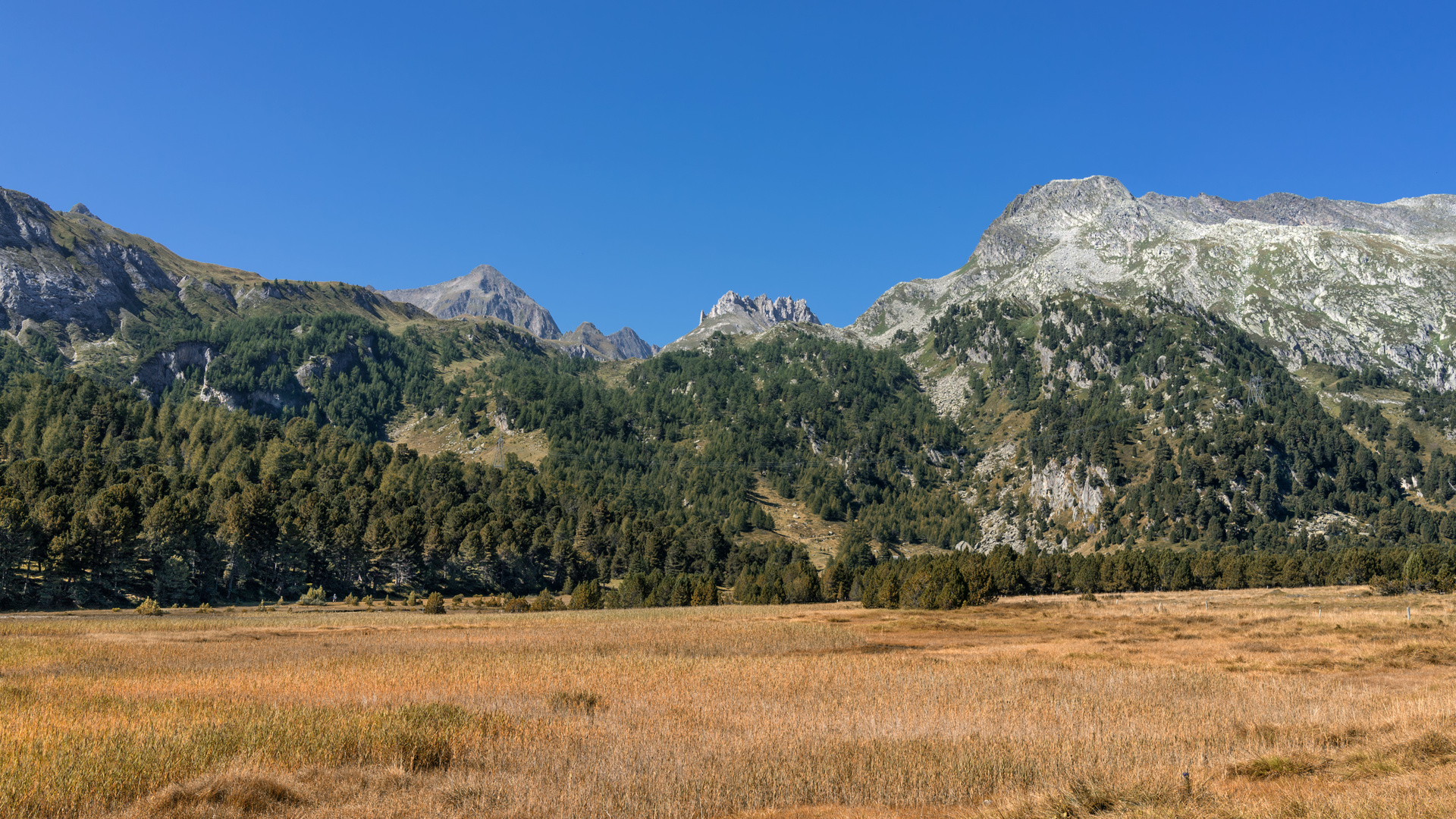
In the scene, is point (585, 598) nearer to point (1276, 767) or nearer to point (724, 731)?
point (724, 731)

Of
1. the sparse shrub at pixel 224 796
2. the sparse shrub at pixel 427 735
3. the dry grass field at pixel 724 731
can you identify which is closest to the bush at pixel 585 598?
the dry grass field at pixel 724 731

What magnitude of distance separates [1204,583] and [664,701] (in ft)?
477

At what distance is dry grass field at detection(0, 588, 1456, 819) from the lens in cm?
1465

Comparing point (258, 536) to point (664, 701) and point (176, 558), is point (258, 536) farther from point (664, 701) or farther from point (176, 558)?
point (664, 701)

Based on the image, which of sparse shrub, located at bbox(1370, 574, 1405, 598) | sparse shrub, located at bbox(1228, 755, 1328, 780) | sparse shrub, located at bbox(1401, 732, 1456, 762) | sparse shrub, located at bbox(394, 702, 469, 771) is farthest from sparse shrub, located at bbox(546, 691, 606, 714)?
sparse shrub, located at bbox(1370, 574, 1405, 598)

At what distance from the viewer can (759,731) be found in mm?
20875

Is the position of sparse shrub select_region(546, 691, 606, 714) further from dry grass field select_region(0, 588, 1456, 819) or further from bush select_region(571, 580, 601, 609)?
bush select_region(571, 580, 601, 609)

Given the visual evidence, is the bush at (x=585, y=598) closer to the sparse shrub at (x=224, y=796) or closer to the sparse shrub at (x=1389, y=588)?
the sparse shrub at (x=224, y=796)

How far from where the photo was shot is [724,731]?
69.8ft

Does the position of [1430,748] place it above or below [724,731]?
above

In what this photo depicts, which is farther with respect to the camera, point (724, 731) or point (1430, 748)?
point (724, 731)

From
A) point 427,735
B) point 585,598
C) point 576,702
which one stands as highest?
point 427,735

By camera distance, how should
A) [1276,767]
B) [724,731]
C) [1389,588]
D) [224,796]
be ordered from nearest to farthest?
1. [224,796]
2. [1276,767]
3. [724,731]
4. [1389,588]

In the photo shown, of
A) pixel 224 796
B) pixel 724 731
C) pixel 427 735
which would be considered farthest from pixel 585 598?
pixel 224 796
